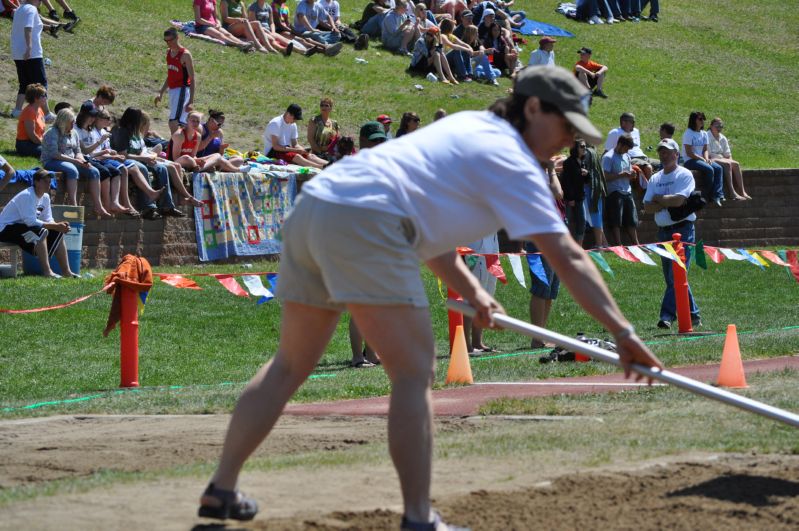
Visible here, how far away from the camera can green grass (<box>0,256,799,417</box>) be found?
414 inches

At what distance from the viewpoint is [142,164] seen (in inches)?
678

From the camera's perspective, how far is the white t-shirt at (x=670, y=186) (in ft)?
49.9

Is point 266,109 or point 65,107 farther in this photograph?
point 266,109

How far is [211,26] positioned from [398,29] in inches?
192

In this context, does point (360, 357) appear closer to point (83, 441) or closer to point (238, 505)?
point (83, 441)

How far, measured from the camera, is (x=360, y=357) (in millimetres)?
12438

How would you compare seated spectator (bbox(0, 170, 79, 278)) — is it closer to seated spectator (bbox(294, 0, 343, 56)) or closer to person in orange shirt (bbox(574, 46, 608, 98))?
seated spectator (bbox(294, 0, 343, 56))

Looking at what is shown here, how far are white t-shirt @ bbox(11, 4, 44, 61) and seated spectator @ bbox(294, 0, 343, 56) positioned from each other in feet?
28.2

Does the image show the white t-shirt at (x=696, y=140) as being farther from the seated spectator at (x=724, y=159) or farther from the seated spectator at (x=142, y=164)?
the seated spectator at (x=142, y=164)

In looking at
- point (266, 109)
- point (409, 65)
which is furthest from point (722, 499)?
point (409, 65)

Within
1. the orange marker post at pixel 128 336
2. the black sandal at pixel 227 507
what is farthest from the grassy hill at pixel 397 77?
the black sandal at pixel 227 507

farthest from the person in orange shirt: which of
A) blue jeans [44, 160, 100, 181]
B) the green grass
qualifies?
blue jeans [44, 160, 100, 181]

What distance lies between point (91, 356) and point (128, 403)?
331cm

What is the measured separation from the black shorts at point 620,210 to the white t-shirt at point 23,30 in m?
9.42
